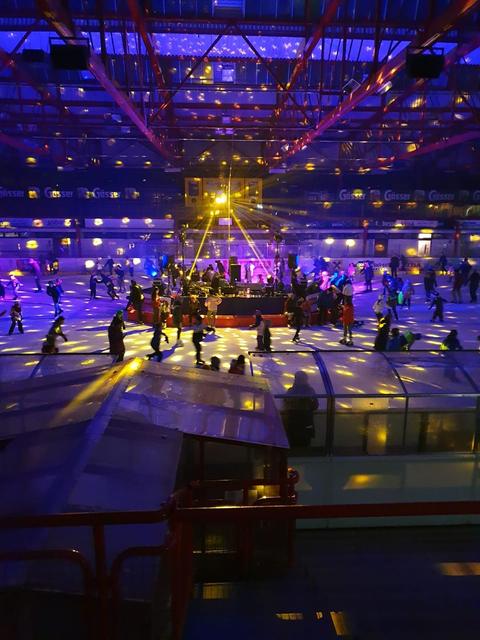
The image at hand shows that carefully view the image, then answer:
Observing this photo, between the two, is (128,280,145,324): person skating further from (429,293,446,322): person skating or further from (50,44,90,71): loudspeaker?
(429,293,446,322): person skating

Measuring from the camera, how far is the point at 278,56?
1552 centimetres

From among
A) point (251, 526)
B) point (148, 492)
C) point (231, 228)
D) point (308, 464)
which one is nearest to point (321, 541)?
point (308, 464)

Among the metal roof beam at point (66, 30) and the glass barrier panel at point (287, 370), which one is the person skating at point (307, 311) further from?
the glass barrier panel at point (287, 370)

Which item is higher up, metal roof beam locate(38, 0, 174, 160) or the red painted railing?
metal roof beam locate(38, 0, 174, 160)

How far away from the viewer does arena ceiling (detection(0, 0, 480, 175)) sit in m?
10.5

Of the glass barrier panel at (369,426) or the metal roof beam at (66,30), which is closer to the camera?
the glass barrier panel at (369,426)

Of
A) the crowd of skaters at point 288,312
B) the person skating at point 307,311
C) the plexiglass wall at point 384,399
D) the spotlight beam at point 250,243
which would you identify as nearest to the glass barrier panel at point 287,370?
the plexiglass wall at point 384,399

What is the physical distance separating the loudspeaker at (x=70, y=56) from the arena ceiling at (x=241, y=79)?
0.31m

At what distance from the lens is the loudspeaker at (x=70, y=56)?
8258 millimetres

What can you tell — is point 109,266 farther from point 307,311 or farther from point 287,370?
point 287,370

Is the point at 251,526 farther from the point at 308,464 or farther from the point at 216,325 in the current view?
the point at 216,325

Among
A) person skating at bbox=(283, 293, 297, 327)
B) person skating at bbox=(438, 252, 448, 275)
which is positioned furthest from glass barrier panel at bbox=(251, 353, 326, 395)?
person skating at bbox=(438, 252, 448, 275)

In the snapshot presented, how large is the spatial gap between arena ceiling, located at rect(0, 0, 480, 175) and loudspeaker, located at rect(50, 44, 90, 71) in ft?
1.02

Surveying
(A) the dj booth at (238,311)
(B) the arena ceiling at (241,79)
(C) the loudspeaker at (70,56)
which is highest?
(B) the arena ceiling at (241,79)
